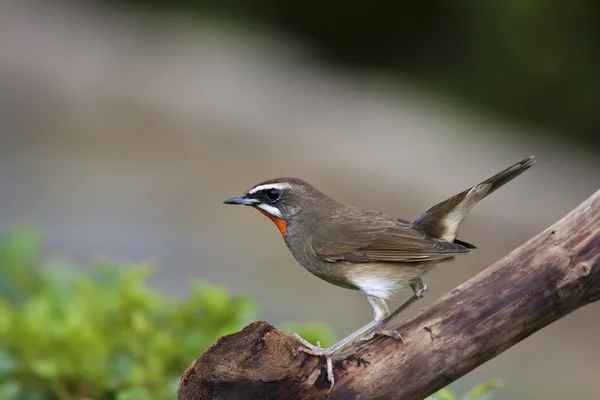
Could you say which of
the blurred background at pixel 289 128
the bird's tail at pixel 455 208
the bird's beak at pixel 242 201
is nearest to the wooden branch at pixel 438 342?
the bird's tail at pixel 455 208

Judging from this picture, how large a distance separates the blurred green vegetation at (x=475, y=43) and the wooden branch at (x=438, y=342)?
363 inches

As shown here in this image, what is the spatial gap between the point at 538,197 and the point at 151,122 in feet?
17.7

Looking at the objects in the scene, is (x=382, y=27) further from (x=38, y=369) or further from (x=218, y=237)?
(x=38, y=369)

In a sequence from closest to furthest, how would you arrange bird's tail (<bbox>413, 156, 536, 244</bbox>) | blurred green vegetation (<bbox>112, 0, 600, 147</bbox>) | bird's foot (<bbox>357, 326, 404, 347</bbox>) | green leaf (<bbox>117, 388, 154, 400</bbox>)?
bird's foot (<bbox>357, 326, 404, 347</bbox>) < green leaf (<bbox>117, 388, 154, 400</bbox>) < bird's tail (<bbox>413, 156, 536, 244</bbox>) < blurred green vegetation (<bbox>112, 0, 600, 147</bbox>)

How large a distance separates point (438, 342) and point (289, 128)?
364 inches

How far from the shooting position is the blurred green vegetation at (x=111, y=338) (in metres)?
4.04

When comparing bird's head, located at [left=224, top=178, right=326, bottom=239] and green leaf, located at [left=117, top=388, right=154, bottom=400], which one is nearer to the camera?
green leaf, located at [left=117, top=388, right=154, bottom=400]

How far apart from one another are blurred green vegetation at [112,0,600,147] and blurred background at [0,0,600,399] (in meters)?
0.03

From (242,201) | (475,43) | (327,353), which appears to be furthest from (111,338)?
(475,43)

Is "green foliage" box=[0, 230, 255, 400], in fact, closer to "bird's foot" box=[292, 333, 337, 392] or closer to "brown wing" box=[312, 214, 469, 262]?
A: "brown wing" box=[312, 214, 469, 262]

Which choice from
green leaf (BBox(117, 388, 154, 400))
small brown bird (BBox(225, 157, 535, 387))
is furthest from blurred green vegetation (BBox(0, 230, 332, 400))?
small brown bird (BBox(225, 157, 535, 387))

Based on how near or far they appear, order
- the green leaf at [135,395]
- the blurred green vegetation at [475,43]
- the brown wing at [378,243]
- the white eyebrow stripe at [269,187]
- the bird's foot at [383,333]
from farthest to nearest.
→ the blurred green vegetation at [475,43] → the white eyebrow stripe at [269,187] → the brown wing at [378,243] → the green leaf at [135,395] → the bird's foot at [383,333]

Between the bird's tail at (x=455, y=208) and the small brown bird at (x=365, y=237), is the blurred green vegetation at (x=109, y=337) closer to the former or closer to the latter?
the small brown bird at (x=365, y=237)

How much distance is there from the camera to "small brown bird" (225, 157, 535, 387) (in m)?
3.95
